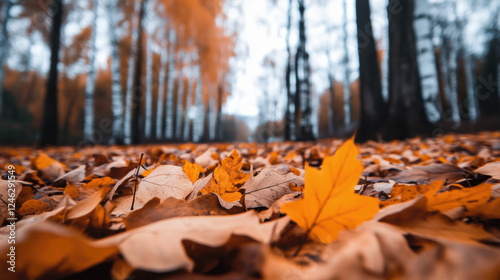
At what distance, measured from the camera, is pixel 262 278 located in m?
0.31

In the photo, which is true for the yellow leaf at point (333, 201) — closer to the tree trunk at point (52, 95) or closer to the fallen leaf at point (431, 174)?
the fallen leaf at point (431, 174)

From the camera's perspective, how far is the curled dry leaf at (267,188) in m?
0.74

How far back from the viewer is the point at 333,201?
43cm

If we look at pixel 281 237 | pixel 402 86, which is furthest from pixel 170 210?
pixel 402 86

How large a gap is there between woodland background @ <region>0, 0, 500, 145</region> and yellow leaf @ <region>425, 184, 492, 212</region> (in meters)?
4.55

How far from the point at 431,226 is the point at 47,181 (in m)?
1.55

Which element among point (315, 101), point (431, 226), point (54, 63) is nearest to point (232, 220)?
point (431, 226)

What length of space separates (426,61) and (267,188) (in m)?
5.51

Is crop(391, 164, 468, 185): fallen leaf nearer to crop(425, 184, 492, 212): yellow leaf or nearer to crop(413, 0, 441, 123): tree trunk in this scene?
crop(425, 184, 492, 212): yellow leaf

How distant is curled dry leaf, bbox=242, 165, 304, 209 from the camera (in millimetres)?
741

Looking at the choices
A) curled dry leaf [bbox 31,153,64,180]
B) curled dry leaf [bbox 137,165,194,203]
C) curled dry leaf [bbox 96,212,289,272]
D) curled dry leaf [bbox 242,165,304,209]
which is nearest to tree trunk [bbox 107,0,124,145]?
curled dry leaf [bbox 31,153,64,180]

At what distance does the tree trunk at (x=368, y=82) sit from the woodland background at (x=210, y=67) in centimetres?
2

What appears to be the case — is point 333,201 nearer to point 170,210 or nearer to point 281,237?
point 281,237

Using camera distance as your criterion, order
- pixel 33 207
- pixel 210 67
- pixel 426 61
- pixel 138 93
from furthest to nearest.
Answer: pixel 210 67 < pixel 138 93 < pixel 426 61 < pixel 33 207
